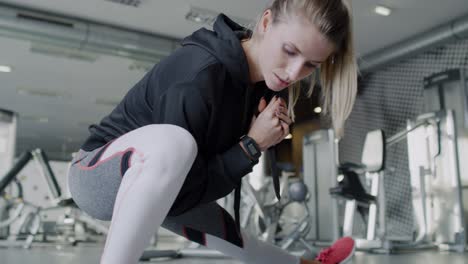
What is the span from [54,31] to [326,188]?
12.2 feet

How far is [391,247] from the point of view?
145 inches

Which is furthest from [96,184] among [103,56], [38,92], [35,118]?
[35,118]

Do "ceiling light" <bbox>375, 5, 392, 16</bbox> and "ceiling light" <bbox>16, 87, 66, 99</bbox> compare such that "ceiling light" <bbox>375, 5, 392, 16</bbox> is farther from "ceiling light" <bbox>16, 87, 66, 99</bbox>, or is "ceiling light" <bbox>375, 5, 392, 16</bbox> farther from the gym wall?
"ceiling light" <bbox>16, 87, 66, 99</bbox>

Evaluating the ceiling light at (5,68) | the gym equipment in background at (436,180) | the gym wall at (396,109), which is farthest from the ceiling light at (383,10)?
the ceiling light at (5,68)

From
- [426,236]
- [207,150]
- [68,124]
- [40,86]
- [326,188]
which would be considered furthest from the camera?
[68,124]

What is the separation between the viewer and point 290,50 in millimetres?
1008

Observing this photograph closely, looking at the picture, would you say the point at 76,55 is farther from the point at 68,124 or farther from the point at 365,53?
the point at 68,124

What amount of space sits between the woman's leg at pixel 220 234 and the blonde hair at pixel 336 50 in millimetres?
370

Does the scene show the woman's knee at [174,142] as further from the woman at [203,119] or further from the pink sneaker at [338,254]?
the pink sneaker at [338,254]

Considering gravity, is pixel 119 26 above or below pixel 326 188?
above

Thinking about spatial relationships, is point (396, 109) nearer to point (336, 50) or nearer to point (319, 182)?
point (319, 182)

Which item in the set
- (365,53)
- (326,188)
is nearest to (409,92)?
(365,53)

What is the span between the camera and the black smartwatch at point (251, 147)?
1.04 m

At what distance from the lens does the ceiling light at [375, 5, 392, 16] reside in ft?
16.9
